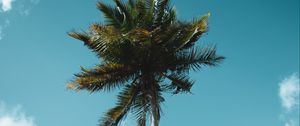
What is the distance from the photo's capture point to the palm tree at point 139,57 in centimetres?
1784

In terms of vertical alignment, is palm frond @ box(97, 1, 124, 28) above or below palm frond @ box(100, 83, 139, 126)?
above

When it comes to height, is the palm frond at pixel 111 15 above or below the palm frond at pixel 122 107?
above

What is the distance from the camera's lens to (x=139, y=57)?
18047 millimetres

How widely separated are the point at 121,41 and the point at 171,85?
2719 mm

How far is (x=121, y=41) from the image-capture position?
1761 centimetres

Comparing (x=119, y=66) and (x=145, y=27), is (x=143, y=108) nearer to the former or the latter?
(x=119, y=66)

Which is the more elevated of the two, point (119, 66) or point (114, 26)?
point (114, 26)

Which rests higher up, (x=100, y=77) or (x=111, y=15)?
(x=111, y=15)

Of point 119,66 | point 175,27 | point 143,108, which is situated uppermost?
point 175,27

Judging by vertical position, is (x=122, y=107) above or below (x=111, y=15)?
below

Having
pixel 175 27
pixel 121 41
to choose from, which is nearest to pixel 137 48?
pixel 121 41

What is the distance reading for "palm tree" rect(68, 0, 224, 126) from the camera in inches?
703

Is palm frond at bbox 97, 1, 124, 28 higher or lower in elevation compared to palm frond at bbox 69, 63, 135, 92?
higher

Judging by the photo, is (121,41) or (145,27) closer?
(121,41)
